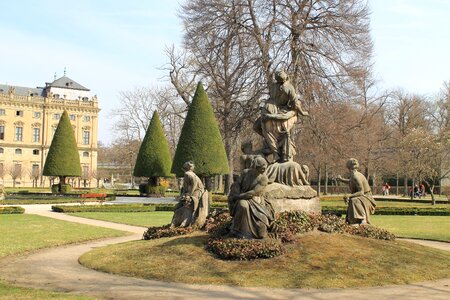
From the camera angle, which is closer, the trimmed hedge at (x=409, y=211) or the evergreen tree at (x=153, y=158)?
the trimmed hedge at (x=409, y=211)

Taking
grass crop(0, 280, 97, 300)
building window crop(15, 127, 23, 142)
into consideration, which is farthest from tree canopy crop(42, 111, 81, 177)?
building window crop(15, 127, 23, 142)

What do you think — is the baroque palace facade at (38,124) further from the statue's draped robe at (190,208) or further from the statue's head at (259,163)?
the statue's head at (259,163)

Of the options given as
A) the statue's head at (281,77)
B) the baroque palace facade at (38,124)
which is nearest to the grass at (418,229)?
the statue's head at (281,77)

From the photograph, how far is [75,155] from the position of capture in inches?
1677

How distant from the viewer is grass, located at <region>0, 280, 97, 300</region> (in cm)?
739

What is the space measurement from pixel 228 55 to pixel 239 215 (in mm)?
22751

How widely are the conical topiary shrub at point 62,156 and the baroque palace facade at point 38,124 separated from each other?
32.3 metres

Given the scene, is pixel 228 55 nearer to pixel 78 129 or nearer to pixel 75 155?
pixel 75 155

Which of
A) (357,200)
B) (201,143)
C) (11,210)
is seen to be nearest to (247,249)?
(357,200)

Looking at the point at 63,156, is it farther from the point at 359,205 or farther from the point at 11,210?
the point at 359,205

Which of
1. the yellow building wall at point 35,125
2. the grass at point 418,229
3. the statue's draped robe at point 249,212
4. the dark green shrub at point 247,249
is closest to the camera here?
the dark green shrub at point 247,249

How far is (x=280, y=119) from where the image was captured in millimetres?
12602

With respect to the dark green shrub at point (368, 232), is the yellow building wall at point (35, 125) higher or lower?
higher

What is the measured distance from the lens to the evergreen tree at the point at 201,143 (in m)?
32.0
